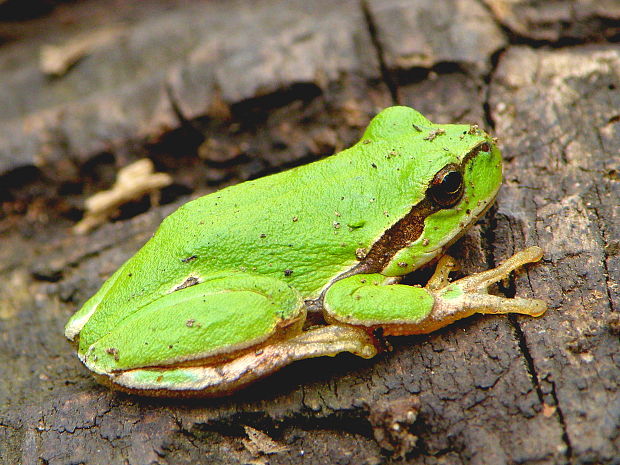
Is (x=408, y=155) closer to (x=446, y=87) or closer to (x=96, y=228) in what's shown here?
(x=446, y=87)

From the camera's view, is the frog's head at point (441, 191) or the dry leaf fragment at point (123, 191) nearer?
the frog's head at point (441, 191)

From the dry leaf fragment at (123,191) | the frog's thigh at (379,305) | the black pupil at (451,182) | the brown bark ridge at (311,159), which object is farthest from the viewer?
the dry leaf fragment at (123,191)

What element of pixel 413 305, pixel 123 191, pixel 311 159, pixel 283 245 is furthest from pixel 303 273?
pixel 123 191

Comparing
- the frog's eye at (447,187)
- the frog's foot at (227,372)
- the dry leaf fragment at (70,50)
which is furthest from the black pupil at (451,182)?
the dry leaf fragment at (70,50)

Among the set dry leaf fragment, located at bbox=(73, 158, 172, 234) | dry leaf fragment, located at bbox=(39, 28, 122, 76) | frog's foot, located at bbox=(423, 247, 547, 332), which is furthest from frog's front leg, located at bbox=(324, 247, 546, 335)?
dry leaf fragment, located at bbox=(39, 28, 122, 76)

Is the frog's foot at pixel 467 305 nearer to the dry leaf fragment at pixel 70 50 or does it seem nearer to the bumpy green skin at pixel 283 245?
the bumpy green skin at pixel 283 245

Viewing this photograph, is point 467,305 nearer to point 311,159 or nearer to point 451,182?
point 451,182

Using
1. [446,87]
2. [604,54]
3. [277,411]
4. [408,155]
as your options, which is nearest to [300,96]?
[446,87]

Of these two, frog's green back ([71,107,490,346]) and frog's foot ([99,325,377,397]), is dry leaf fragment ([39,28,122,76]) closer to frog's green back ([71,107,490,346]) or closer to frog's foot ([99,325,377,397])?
frog's green back ([71,107,490,346])
